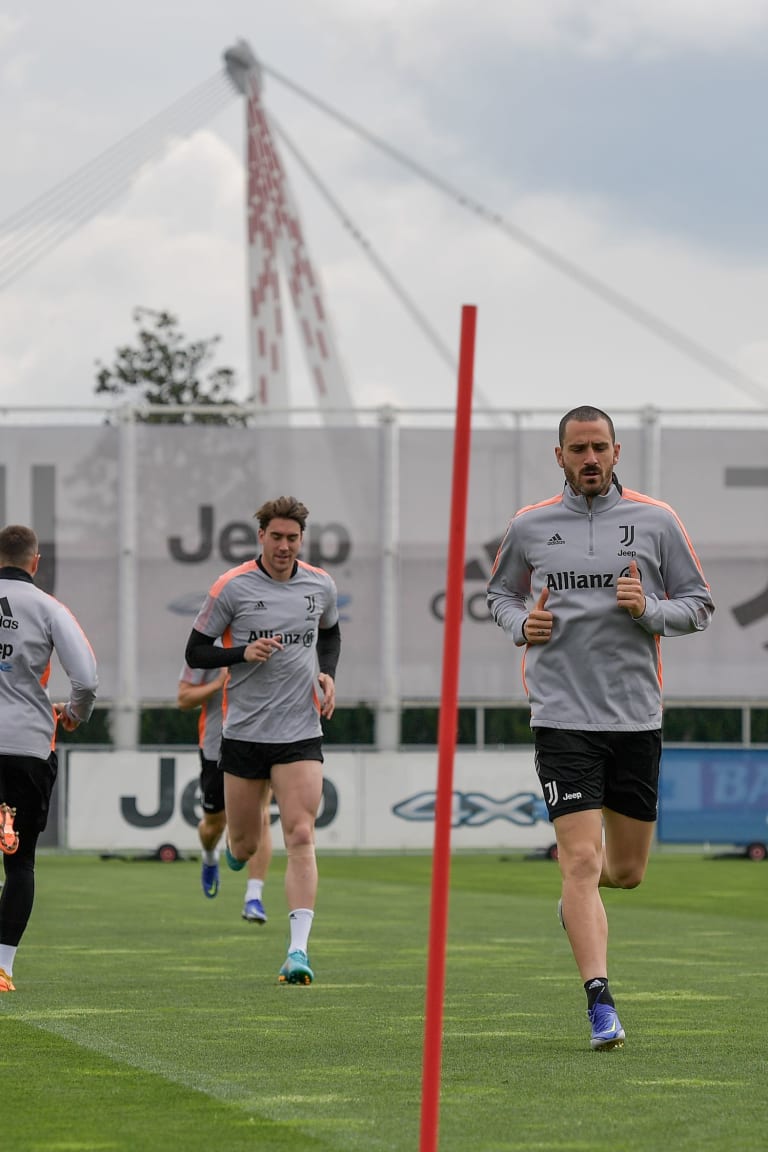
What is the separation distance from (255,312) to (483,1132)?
4636 centimetres

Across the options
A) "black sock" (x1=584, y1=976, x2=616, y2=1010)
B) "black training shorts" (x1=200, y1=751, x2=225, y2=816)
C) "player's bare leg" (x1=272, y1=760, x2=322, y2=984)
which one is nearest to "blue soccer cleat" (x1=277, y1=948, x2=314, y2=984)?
"player's bare leg" (x1=272, y1=760, x2=322, y2=984)

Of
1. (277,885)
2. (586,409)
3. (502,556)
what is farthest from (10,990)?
(277,885)

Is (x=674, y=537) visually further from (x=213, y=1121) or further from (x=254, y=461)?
(x=254, y=461)

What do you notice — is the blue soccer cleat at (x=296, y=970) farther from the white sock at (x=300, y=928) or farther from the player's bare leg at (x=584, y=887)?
the player's bare leg at (x=584, y=887)

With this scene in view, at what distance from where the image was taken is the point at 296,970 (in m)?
9.67

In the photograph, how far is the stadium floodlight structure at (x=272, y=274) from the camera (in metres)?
49.4

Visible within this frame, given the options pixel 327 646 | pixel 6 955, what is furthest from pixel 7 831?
pixel 327 646

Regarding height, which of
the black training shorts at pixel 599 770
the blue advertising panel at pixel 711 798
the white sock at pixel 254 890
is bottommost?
the blue advertising panel at pixel 711 798

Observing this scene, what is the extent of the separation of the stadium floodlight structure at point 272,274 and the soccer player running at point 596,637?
3896cm

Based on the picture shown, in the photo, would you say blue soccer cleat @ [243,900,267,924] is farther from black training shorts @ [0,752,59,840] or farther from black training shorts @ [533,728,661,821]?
black training shorts @ [533,728,661,821]

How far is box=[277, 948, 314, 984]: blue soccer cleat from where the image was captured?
9680 mm

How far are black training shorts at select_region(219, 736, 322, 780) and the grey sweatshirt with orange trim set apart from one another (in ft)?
9.20

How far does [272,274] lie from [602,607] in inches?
1802

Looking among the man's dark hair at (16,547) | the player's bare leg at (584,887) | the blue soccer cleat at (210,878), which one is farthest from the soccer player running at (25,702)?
the blue soccer cleat at (210,878)
